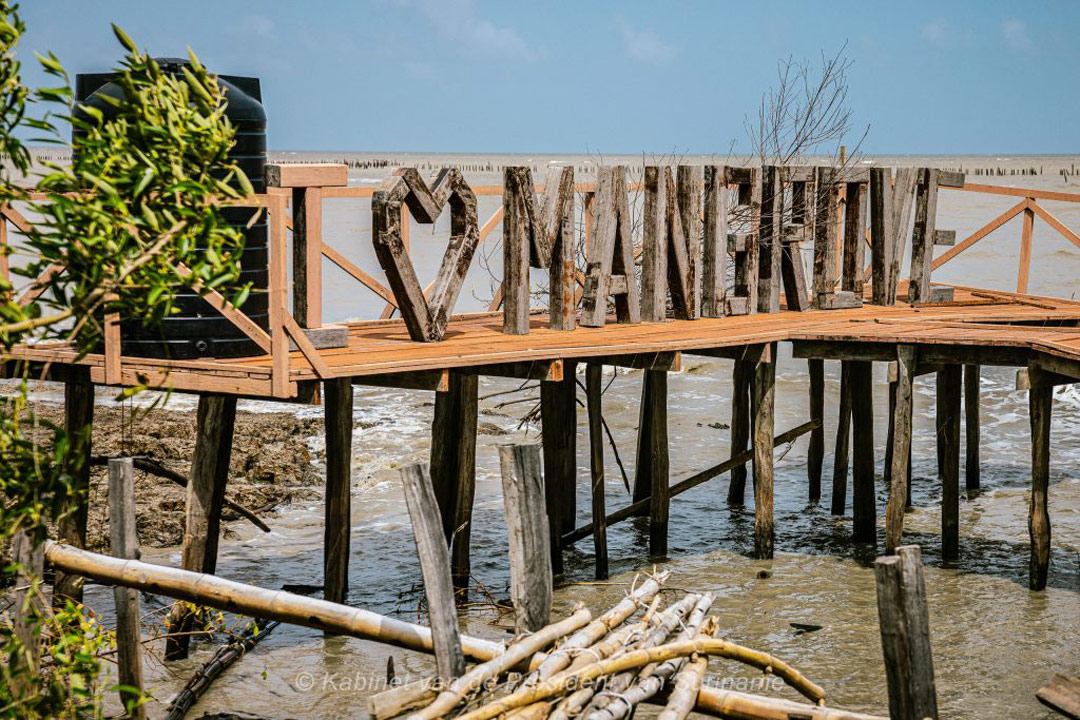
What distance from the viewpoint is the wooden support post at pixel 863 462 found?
13.3m

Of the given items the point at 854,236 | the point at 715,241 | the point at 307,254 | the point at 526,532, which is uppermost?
the point at 854,236

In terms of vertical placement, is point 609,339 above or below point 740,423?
above

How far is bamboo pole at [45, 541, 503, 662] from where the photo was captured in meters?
6.62

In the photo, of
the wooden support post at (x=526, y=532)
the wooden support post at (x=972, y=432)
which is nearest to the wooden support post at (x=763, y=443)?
the wooden support post at (x=972, y=432)

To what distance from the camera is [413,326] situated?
433 inches

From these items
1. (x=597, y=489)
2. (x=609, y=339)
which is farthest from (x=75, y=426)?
(x=597, y=489)

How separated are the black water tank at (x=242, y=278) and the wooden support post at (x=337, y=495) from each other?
3.16ft

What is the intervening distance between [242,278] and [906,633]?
5.46 metres

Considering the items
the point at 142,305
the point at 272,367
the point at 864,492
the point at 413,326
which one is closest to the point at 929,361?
the point at 864,492

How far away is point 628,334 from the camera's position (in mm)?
11992

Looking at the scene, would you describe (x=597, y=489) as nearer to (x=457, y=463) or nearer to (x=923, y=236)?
(x=457, y=463)

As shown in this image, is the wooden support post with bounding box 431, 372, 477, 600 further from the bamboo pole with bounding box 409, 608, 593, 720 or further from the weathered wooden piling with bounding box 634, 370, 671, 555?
the bamboo pole with bounding box 409, 608, 593, 720

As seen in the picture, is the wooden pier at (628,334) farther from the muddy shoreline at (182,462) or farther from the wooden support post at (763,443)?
the muddy shoreline at (182,462)

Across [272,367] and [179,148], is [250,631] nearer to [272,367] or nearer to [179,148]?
[272,367]
